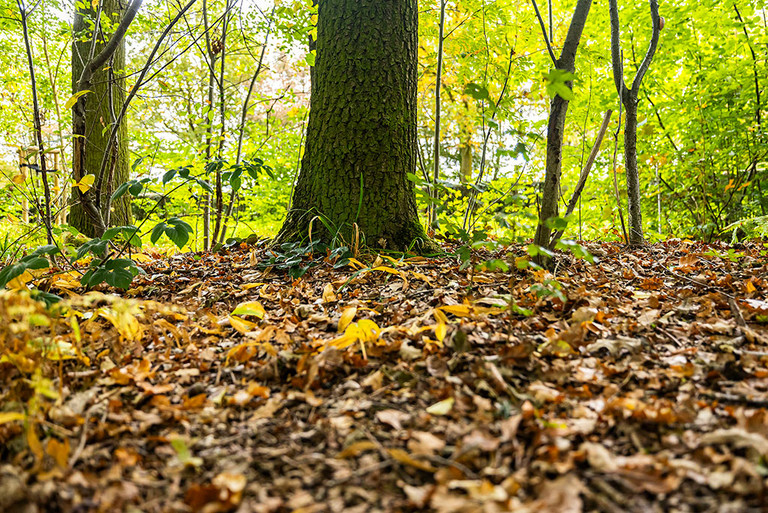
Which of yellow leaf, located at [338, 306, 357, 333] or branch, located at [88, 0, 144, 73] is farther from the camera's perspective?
branch, located at [88, 0, 144, 73]

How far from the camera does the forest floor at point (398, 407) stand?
3.04 ft

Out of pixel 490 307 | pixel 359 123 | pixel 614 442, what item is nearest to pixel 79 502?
pixel 614 442

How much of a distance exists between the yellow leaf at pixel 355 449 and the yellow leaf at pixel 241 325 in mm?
846

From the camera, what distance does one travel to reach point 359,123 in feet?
8.96

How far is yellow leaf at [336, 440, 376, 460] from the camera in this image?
104cm

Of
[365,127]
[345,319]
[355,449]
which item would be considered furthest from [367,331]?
[365,127]

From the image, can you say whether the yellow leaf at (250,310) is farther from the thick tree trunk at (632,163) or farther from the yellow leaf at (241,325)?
the thick tree trunk at (632,163)

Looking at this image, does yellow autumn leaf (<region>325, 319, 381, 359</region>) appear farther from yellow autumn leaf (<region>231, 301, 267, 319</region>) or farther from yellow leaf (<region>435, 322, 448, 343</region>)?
yellow autumn leaf (<region>231, 301, 267, 319</region>)

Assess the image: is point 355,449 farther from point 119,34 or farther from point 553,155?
point 119,34

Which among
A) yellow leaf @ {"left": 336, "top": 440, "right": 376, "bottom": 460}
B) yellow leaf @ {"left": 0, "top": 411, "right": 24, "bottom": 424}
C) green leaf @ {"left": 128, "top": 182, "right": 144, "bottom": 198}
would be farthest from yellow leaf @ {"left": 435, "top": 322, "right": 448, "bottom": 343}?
green leaf @ {"left": 128, "top": 182, "right": 144, "bottom": 198}

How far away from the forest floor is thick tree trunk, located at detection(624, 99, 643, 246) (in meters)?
1.35

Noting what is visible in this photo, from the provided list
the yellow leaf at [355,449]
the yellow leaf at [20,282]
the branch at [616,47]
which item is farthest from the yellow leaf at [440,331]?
the branch at [616,47]

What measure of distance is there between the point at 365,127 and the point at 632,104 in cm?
192

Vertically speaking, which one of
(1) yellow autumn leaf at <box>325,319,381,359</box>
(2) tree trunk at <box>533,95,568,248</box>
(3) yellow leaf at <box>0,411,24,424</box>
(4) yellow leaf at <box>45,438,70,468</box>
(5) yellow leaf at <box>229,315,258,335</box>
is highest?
(2) tree trunk at <box>533,95,568,248</box>
